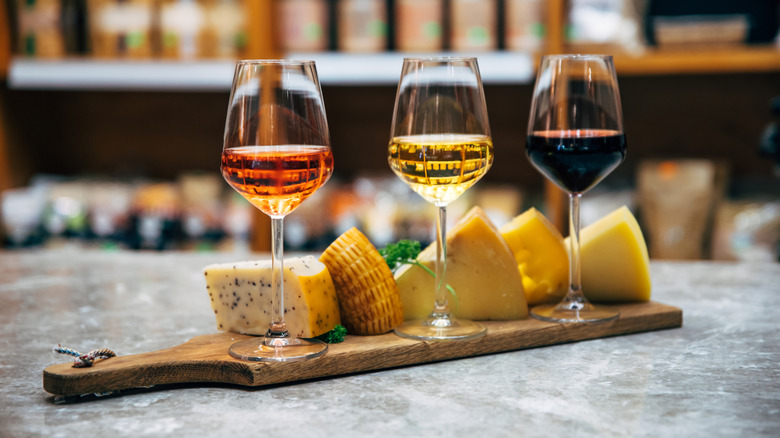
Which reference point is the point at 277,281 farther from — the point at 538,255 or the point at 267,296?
the point at 538,255

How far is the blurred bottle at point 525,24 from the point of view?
1970mm

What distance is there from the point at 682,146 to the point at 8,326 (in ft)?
5.88

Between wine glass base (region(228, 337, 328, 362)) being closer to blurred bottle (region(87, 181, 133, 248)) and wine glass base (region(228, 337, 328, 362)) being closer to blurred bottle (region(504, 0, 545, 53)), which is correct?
blurred bottle (region(504, 0, 545, 53))

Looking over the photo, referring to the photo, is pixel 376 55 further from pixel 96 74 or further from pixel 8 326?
pixel 8 326

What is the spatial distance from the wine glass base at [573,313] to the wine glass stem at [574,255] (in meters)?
0.01

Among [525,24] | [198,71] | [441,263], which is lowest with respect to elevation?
[441,263]

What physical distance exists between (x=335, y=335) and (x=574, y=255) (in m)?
0.30

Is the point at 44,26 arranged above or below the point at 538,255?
above

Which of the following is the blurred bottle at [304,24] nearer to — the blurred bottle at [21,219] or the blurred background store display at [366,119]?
the blurred background store display at [366,119]

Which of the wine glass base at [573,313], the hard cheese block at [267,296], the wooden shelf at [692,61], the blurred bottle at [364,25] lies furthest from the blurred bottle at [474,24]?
the hard cheese block at [267,296]

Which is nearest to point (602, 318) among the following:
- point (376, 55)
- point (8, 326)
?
point (8, 326)

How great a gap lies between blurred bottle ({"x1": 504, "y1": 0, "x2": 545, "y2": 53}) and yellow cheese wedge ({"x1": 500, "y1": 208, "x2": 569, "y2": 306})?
1.10 m

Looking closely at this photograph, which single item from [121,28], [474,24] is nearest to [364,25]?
[474,24]

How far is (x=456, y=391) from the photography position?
→ 2.31 feet
